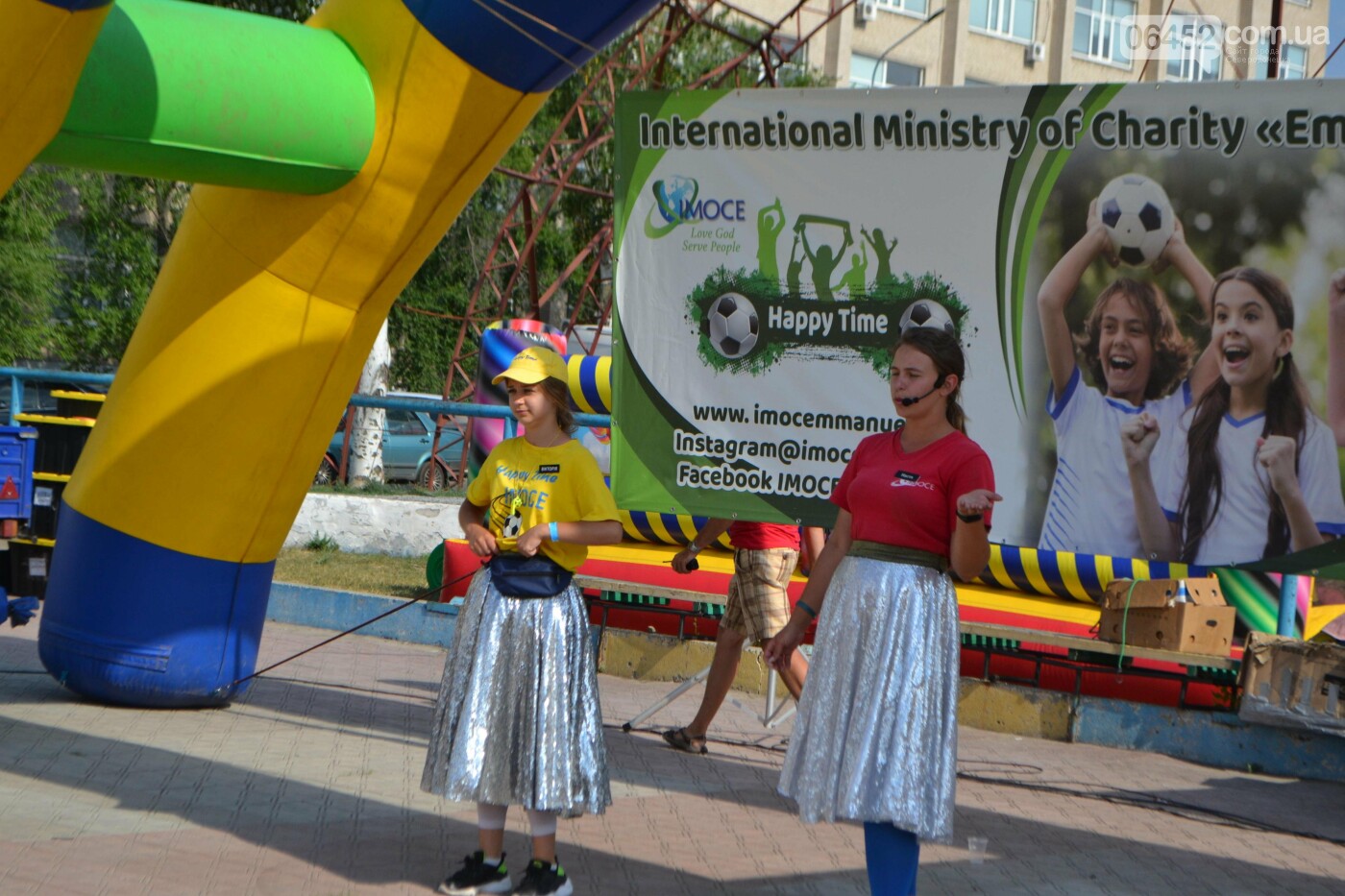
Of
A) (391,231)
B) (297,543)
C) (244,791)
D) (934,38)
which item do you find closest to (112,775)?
(244,791)

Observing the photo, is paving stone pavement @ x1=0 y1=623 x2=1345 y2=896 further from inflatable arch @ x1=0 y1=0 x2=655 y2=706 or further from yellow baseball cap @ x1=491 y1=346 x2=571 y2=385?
yellow baseball cap @ x1=491 y1=346 x2=571 y2=385

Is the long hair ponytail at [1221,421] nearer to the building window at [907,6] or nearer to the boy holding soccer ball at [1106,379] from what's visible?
the boy holding soccer ball at [1106,379]

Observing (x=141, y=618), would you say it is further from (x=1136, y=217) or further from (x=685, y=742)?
(x=1136, y=217)

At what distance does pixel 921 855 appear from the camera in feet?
19.0

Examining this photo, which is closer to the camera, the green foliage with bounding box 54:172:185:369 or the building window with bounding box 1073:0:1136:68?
the green foliage with bounding box 54:172:185:369

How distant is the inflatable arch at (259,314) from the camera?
260 inches

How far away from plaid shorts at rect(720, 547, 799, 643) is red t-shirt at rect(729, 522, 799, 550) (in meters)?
0.02

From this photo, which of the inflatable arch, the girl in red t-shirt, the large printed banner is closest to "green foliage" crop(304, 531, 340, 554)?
the inflatable arch

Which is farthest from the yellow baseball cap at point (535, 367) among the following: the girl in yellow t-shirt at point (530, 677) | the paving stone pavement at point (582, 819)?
the paving stone pavement at point (582, 819)

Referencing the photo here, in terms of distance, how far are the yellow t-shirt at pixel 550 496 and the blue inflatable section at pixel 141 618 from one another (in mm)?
2732

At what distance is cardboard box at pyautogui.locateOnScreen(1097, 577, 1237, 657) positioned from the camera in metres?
7.82

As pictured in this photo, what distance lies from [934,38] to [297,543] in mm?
33884

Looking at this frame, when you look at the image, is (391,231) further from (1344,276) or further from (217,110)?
(1344,276)

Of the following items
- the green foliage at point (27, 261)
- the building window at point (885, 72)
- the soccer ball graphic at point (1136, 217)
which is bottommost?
the soccer ball graphic at point (1136, 217)
